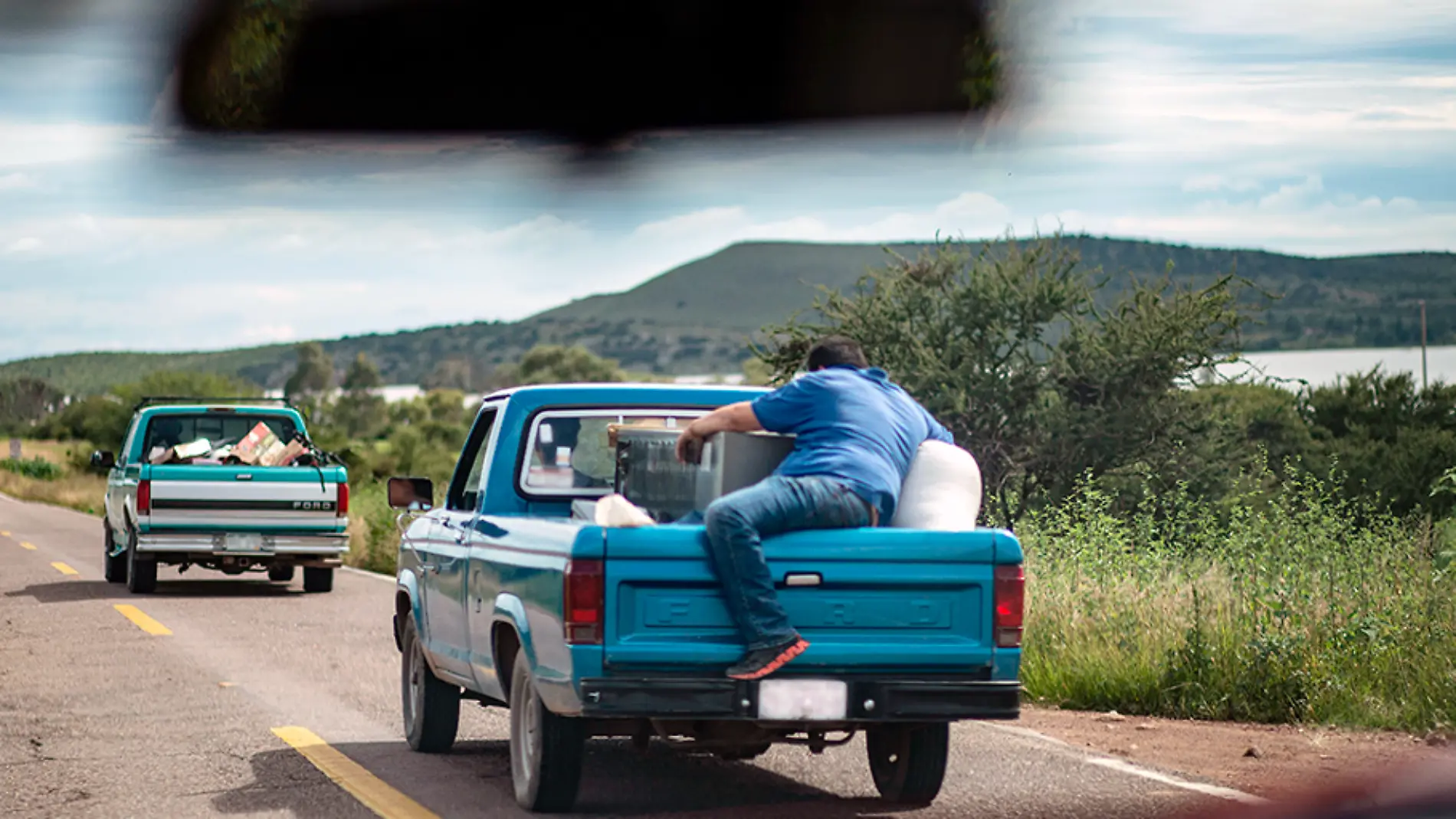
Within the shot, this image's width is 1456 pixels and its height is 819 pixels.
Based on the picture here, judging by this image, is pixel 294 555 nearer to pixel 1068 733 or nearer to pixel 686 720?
pixel 1068 733

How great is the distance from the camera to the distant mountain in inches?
3713

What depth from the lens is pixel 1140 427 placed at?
1217 inches

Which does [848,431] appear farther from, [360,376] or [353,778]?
[360,376]

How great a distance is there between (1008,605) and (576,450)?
95.4 inches

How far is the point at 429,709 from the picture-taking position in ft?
31.9

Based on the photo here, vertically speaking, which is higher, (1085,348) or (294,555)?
(1085,348)

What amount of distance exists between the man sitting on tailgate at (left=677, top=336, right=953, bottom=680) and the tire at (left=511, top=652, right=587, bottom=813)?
98 centimetres

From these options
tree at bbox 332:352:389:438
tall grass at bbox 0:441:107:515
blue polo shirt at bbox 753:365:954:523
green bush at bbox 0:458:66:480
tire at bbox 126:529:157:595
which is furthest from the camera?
tree at bbox 332:352:389:438

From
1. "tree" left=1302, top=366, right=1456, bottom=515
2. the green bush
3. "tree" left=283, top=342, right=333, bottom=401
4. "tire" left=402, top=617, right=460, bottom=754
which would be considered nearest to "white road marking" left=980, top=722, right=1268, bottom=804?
"tire" left=402, top=617, right=460, bottom=754

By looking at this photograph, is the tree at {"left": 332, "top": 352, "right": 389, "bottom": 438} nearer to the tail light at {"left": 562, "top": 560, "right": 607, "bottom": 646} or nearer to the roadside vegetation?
the roadside vegetation

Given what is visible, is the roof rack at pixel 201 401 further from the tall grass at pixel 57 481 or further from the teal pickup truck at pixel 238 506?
the tall grass at pixel 57 481

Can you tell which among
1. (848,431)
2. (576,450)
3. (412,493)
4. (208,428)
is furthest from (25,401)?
(848,431)

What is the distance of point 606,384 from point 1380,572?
5.76m

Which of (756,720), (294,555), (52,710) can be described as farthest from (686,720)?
(294,555)
